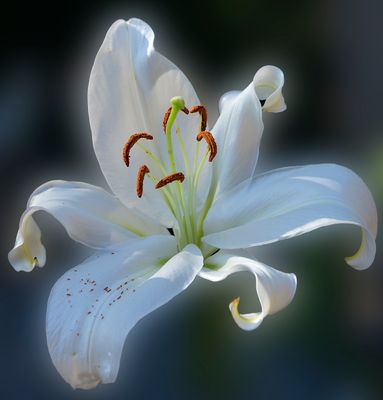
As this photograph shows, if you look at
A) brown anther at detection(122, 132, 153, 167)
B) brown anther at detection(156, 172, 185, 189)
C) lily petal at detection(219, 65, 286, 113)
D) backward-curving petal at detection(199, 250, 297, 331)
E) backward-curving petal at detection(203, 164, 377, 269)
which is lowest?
backward-curving petal at detection(199, 250, 297, 331)

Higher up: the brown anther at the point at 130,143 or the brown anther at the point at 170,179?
the brown anther at the point at 130,143

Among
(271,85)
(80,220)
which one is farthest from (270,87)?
(80,220)

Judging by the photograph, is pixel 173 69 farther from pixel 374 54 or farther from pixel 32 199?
pixel 374 54

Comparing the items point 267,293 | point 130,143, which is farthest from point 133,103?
point 267,293

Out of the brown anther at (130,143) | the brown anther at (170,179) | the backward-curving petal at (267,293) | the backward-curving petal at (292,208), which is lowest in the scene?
the backward-curving petal at (267,293)

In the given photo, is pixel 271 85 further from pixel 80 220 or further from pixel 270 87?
pixel 80 220

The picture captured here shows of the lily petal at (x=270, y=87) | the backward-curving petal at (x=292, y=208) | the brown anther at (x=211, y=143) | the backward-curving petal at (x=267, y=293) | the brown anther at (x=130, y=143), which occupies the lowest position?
the backward-curving petal at (x=267, y=293)
